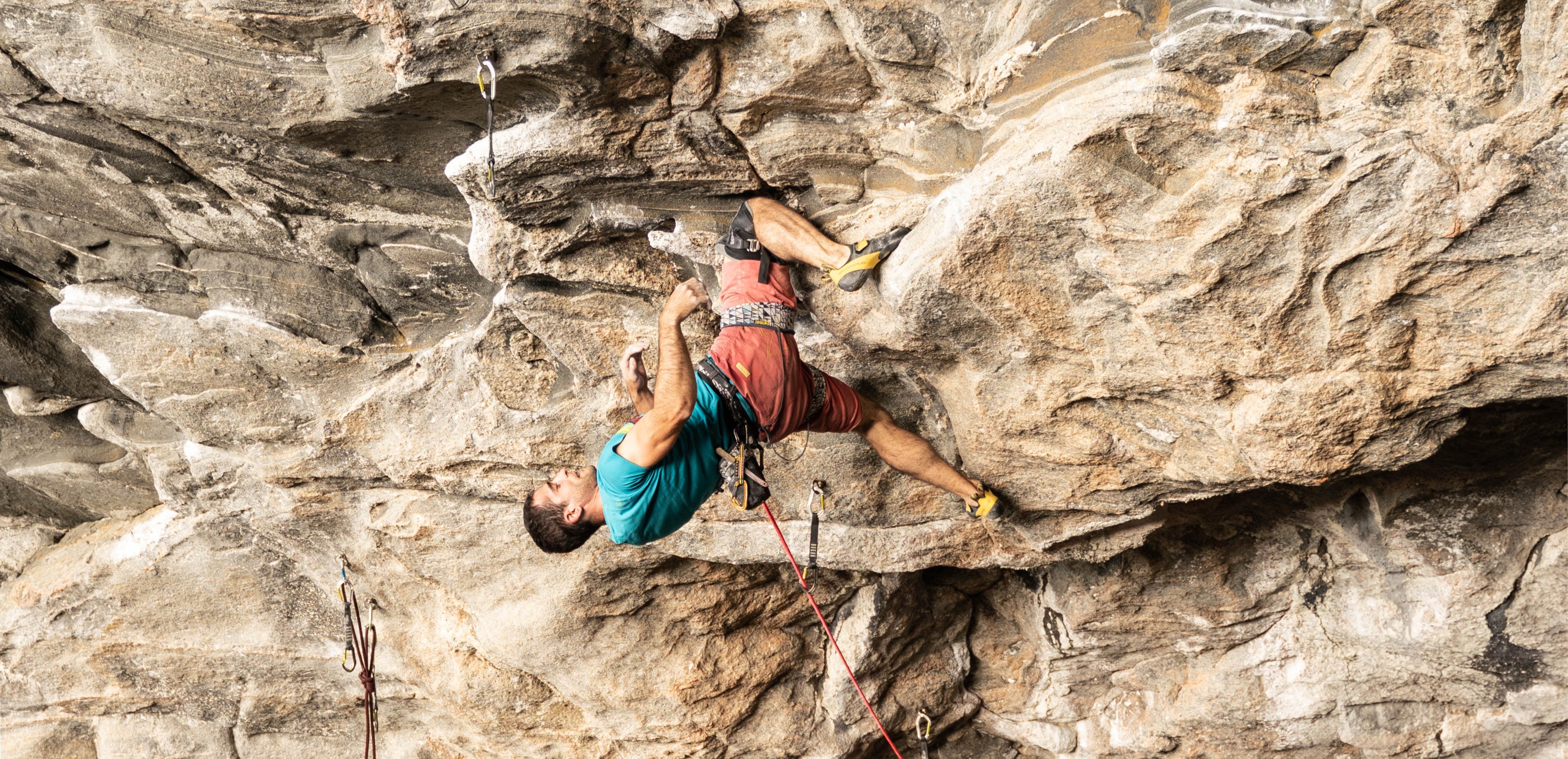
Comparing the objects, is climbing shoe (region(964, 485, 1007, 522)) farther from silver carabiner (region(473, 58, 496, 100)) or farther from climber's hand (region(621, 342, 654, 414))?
silver carabiner (region(473, 58, 496, 100))

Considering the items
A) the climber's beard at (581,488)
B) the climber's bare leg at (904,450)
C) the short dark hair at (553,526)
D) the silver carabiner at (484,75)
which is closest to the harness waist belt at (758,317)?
the climber's bare leg at (904,450)

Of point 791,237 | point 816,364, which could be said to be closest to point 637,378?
point 791,237

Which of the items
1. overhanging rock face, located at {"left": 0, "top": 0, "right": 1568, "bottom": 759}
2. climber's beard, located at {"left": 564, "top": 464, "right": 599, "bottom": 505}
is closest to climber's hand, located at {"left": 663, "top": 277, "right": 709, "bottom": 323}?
overhanging rock face, located at {"left": 0, "top": 0, "right": 1568, "bottom": 759}

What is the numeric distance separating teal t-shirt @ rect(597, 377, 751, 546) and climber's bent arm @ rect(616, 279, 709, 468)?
0.05 m

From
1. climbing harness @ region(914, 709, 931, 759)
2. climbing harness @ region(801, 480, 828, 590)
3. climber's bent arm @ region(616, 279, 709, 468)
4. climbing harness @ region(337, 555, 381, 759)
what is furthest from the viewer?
climbing harness @ region(914, 709, 931, 759)

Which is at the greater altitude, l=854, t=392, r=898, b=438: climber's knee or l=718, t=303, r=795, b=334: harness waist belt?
l=718, t=303, r=795, b=334: harness waist belt

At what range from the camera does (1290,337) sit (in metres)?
3.32

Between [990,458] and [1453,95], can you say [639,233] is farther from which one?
[1453,95]

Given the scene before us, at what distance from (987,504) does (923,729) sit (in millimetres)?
2608

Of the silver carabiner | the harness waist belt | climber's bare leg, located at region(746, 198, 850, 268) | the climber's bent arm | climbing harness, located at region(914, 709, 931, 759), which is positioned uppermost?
the silver carabiner

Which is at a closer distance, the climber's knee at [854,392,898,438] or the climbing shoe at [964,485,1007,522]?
the climber's knee at [854,392,898,438]

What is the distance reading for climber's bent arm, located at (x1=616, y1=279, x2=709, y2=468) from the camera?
3.61 m

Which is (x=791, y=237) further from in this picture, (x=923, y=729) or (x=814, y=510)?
(x=923, y=729)

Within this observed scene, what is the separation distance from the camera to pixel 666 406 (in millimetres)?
3621
